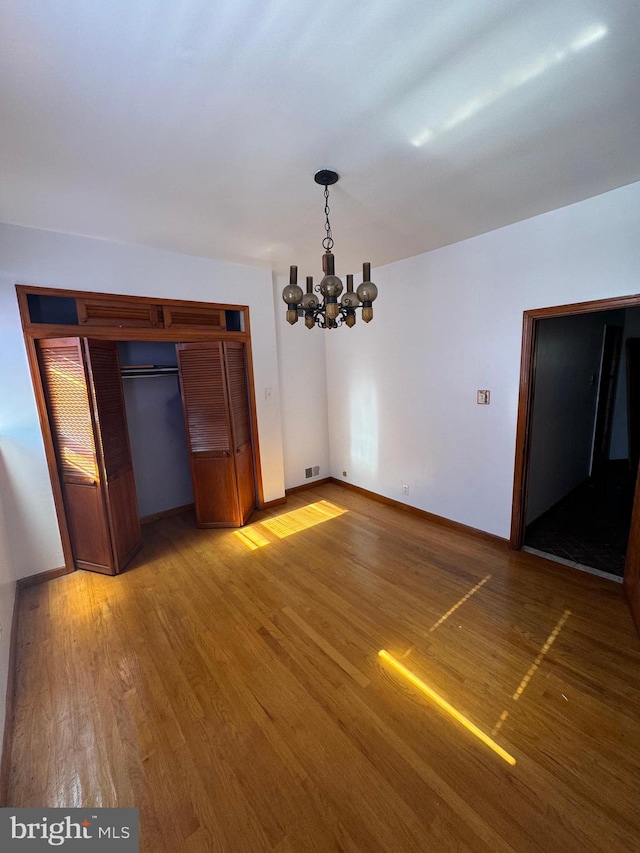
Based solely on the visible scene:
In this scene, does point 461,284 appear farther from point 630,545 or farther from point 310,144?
point 630,545

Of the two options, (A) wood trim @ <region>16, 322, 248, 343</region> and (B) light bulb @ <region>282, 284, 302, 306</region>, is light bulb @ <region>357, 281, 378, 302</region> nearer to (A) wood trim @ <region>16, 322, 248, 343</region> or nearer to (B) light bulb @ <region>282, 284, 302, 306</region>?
(B) light bulb @ <region>282, 284, 302, 306</region>

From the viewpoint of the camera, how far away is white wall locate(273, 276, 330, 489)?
4246 mm

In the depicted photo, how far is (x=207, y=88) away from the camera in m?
1.34

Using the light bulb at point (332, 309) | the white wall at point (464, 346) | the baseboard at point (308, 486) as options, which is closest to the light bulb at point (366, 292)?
the light bulb at point (332, 309)

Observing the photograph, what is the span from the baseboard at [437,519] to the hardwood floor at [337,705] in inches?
9.0

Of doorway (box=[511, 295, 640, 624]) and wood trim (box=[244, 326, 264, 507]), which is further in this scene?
wood trim (box=[244, 326, 264, 507])

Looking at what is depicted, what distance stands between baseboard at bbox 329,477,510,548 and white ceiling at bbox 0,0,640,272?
2.74 meters

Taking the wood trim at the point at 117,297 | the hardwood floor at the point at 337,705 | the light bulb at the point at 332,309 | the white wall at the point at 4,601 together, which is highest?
the wood trim at the point at 117,297

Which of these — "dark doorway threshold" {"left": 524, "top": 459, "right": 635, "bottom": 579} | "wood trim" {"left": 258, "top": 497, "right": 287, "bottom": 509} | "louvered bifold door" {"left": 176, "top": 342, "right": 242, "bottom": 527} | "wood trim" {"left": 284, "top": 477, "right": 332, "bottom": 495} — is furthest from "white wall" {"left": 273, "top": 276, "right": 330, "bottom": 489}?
"dark doorway threshold" {"left": 524, "top": 459, "right": 635, "bottom": 579}

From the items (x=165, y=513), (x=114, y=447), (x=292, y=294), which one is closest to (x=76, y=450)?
(x=114, y=447)

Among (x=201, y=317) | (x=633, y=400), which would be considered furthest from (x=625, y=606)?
(x=201, y=317)

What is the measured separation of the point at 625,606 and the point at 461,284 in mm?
2769

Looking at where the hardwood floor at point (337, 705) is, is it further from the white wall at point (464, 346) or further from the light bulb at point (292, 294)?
the light bulb at point (292, 294)

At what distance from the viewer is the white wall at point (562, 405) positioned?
313 cm
